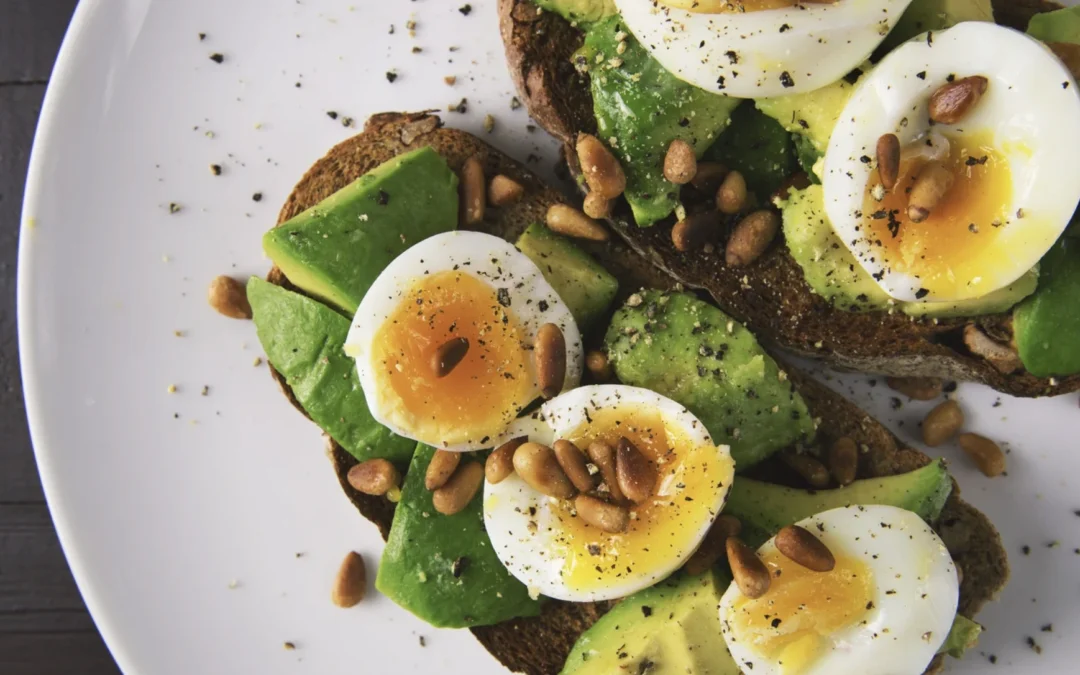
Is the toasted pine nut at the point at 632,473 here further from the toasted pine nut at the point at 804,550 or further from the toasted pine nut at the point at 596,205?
the toasted pine nut at the point at 596,205

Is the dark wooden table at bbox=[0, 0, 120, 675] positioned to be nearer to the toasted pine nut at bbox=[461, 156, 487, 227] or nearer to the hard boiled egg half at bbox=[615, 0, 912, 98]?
the toasted pine nut at bbox=[461, 156, 487, 227]

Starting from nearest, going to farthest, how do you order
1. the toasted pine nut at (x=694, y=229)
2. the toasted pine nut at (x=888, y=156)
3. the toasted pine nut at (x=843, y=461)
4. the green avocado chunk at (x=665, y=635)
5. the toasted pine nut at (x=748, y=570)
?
the toasted pine nut at (x=888, y=156) < the toasted pine nut at (x=748, y=570) < the green avocado chunk at (x=665, y=635) < the toasted pine nut at (x=694, y=229) < the toasted pine nut at (x=843, y=461)

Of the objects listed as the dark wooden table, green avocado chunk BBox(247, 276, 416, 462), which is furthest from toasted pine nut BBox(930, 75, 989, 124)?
the dark wooden table

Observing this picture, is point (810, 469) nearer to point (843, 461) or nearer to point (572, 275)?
point (843, 461)

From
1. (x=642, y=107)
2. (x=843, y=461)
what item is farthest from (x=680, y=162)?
(x=843, y=461)

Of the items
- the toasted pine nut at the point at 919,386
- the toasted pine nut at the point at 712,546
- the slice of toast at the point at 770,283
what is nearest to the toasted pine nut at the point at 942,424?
the toasted pine nut at the point at 919,386

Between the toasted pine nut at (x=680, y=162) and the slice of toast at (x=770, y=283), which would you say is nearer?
the toasted pine nut at (x=680, y=162)

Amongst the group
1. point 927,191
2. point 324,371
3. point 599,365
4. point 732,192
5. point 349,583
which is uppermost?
point 927,191
